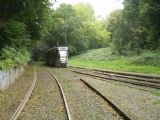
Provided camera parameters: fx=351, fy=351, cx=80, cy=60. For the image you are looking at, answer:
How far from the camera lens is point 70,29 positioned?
297 feet

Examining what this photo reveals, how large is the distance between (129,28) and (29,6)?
2969 cm

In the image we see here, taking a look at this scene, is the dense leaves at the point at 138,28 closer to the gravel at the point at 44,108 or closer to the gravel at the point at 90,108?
the gravel at the point at 90,108

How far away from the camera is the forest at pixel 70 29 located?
96.3 ft

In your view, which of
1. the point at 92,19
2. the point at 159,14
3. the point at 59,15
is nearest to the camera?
the point at 159,14

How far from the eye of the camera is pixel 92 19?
360ft

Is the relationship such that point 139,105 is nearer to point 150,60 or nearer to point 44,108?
point 44,108

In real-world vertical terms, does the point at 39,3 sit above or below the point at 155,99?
above

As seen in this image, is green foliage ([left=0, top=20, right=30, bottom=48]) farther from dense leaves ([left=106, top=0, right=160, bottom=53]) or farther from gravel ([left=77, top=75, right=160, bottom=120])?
dense leaves ([left=106, top=0, right=160, bottom=53])

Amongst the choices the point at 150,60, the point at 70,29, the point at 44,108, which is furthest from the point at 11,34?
the point at 70,29

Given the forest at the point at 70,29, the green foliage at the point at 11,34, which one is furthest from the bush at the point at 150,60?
the green foliage at the point at 11,34

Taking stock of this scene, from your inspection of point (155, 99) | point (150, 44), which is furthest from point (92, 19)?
point (155, 99)

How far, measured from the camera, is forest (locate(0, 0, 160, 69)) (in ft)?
96.3

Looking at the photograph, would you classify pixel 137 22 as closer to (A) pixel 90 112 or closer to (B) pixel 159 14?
(B) pixel 159 14

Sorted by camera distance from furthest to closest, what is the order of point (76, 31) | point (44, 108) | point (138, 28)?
point (76, 31) → point (138, 28) → point (44, 108)
